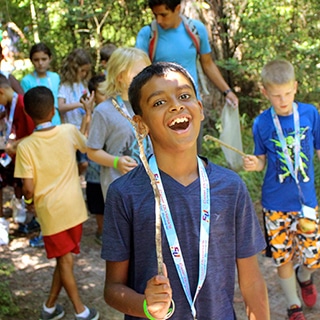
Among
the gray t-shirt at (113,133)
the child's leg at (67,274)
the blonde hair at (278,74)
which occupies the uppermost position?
the blonde hair at (278,74)

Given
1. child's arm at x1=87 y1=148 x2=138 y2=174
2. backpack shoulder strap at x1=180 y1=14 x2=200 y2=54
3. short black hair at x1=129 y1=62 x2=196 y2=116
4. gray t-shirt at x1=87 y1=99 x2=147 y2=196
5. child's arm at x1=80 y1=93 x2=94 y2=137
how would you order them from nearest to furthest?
short black hair at x1=129 y1=62 x2=196 y2=116
child's arm at x1=87 y1=148 x2=138 y2=174
gray t-shirt at x1=87 y1=99 x2=147 y2=196
backpack shoulder strap at x1=180 y1=14 x2=200 y2=54
child's arm at x1=80 y1=93 x2=94 y2=137

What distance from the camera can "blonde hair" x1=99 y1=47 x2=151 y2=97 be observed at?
365 cm

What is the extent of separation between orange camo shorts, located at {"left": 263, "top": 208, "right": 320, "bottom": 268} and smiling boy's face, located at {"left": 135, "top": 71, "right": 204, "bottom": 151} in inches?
77.3

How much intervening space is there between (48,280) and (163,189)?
310 cm

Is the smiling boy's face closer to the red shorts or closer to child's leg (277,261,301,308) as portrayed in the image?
the red shorts

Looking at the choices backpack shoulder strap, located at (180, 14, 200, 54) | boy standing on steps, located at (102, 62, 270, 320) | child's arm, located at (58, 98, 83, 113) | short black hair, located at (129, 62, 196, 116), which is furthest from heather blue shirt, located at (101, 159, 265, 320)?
child's arm, located at (58, 98, 83, 113)

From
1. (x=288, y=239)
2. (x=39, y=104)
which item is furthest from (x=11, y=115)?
(x=288, y=239)

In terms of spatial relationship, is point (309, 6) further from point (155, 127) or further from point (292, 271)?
point (155, 127)

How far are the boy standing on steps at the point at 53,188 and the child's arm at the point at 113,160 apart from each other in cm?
35

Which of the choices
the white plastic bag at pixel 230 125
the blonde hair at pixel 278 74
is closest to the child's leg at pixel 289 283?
the blonde hair at pixel 278 74

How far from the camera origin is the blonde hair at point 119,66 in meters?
3.65

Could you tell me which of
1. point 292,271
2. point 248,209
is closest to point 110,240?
point 248,209

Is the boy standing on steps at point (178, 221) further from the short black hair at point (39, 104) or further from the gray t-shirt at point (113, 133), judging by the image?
the short black hair at point (39, 104)

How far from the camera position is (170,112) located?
203cm
